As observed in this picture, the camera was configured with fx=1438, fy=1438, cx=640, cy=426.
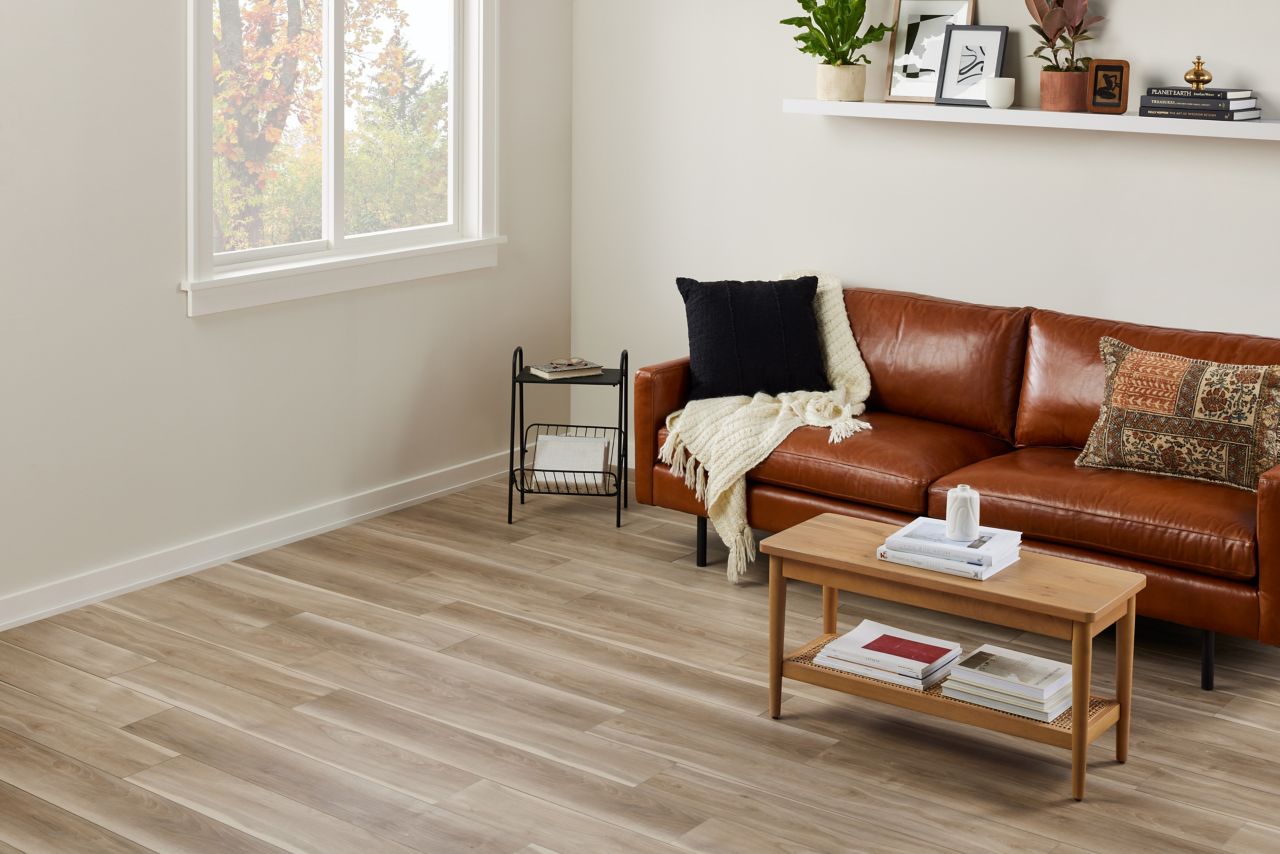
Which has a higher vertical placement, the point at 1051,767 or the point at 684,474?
the point at 684,474

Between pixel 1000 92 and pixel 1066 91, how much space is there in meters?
0.22

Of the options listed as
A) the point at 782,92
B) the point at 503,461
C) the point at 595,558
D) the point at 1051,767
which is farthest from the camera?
the point at 503,461

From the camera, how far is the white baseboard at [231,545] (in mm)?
4035

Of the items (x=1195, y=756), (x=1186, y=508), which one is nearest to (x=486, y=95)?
(x=1186, y=508)

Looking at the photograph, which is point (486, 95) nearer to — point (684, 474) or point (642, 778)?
point (684, 474)

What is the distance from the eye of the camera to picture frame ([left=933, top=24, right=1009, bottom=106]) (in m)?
4.60

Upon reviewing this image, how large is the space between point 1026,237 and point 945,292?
0.34m

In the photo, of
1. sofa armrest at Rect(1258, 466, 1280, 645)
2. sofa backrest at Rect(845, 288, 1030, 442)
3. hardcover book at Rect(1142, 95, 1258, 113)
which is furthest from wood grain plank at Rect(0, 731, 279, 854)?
hardcover book at Rect(1142, 95, 1258, 113)

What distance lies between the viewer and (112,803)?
3.02 m

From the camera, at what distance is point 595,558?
4.65 m

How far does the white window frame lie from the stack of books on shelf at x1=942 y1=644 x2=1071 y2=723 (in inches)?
96.4

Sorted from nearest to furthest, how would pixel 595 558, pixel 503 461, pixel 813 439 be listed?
pixel 813 439
pixel 595 558
pixel 503 461

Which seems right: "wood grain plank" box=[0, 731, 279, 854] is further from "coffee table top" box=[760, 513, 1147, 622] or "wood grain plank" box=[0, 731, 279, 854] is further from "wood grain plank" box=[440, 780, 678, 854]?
"coffee table top" box=[760, 513, 1147, 622]

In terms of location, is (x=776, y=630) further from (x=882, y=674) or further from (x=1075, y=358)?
(x=1075, y=358)
